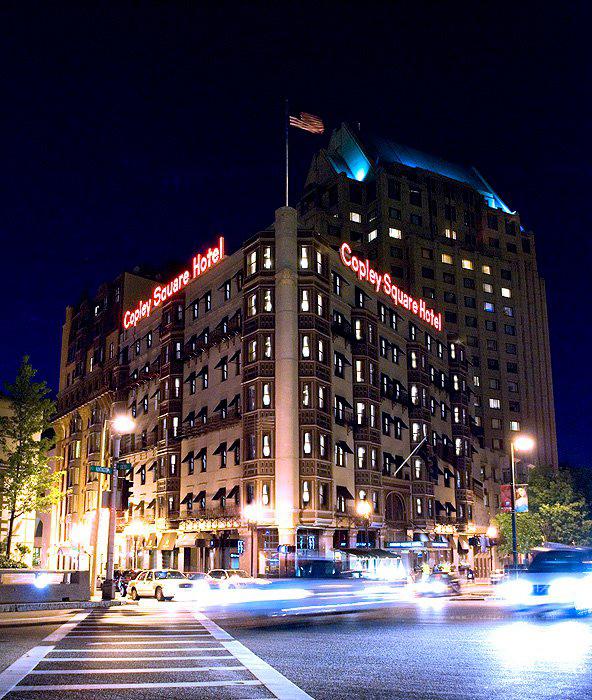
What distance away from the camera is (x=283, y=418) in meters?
60.8

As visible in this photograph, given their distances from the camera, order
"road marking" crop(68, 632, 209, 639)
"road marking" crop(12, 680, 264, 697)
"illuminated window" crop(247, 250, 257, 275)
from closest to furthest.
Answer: "road marking" crop(12, 680, 264, 697)
"road marking" crop(68, 632, 209, 639)
"illuminated window" crop(247, 250, 257, 275)

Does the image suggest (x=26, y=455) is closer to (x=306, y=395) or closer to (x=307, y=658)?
(x=306, y=395)

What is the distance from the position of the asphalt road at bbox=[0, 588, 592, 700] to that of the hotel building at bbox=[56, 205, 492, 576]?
2979 centimetres

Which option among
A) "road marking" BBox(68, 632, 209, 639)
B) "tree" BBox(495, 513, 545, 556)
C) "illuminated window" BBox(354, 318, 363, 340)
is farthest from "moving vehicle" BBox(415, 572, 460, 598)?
"tree" BBox(495, 513, 545, 556)

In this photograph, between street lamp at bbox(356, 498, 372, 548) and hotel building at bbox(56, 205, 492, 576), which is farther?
street lamp at bbox(356, 498, 372, 548)

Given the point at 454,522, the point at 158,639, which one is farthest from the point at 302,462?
the point at 158,639

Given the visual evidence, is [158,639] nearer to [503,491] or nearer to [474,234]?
[503,491]

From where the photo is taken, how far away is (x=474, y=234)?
456 feet

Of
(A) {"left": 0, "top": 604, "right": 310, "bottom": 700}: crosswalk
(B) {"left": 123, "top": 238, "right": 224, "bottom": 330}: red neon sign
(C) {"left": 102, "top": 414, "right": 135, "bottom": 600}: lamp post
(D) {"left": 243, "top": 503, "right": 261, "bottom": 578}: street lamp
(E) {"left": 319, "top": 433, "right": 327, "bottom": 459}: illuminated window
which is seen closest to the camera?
(A) {"left": 0, "top": 604, "right": 310, "bottom": 700}: crosswalk

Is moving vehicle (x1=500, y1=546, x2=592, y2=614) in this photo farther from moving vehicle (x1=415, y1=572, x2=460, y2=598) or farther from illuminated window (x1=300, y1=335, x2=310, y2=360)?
illuminated window (x1=300, y1=335, x2=310, y2=360)

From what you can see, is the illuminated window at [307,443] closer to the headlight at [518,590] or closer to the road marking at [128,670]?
the headlight at [518,590]

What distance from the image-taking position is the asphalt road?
1105cm

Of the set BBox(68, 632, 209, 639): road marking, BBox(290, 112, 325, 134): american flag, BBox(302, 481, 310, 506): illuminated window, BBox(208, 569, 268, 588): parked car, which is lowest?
BBox(208, 569, 268, 588): parked car

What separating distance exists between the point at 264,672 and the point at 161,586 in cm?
3003
